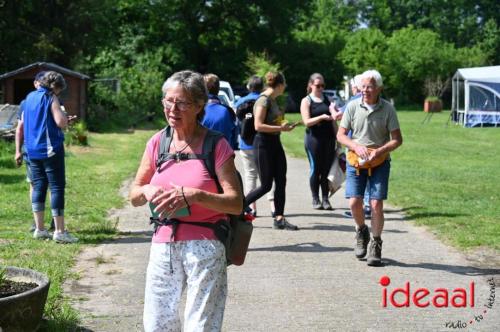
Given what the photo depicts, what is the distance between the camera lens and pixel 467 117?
125 ft

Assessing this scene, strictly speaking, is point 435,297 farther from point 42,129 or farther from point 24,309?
point 42,129

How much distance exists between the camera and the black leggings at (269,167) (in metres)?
9.49

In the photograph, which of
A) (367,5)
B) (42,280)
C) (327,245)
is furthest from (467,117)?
(367,5)

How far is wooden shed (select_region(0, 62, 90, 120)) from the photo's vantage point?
27.0 m

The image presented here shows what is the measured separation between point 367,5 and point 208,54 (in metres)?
46.2

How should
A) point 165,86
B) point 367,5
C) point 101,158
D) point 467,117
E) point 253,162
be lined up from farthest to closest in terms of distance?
point 367,5
point 467,117
point 101,158
point 253,162
point 165,86

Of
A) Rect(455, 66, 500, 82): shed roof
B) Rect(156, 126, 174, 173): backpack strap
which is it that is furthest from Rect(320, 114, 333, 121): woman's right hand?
Rect(455, 66, 500, 82): shed roof

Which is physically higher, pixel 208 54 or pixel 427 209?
pixel 208 54

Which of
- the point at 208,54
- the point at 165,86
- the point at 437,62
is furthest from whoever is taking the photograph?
the point at 437,62

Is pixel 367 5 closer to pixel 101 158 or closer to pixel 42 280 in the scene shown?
pixel 101 158

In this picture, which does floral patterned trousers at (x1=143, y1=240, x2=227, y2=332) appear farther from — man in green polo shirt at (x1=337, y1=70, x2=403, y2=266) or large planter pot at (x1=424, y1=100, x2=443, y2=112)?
large planter pot at (x1=424, y1=100, x2=443, y2=112)

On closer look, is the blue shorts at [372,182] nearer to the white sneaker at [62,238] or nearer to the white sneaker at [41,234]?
the white sneaker at [62,238]

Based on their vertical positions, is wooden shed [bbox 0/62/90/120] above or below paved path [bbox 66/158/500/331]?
above

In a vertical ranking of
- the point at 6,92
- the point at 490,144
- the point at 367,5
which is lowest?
the point at 490,144
